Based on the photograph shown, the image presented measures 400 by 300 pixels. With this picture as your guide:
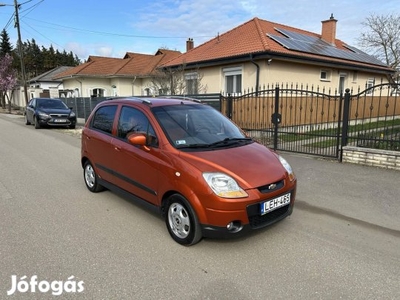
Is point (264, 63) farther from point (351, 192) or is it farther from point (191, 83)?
point (351, 192)

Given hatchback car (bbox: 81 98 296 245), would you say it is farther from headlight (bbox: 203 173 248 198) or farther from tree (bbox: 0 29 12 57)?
tree (bbox: 0 29 12 57)

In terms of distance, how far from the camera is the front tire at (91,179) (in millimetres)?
5386

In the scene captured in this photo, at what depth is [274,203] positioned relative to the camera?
348 centimetres

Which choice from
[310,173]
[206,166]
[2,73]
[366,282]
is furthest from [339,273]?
[2,73]

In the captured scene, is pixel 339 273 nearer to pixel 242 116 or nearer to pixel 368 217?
pixel 368 217

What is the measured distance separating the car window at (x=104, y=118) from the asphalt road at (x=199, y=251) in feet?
3.88

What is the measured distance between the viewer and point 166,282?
9.48ft

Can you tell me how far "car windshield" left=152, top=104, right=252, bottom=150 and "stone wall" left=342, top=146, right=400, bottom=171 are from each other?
12.9 feet

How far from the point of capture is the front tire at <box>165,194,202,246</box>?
3395 millimetres

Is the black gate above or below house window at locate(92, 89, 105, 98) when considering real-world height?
below

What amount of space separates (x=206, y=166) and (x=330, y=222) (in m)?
2.14

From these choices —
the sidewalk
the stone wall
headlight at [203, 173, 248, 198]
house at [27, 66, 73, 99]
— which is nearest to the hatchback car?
headlight at [203, 173, 248, 198]

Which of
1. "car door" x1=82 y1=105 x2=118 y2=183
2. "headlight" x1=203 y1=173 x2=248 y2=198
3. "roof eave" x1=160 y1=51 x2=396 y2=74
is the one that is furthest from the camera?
"roof eave" x1=160 y1=51 x2=396 y2=74

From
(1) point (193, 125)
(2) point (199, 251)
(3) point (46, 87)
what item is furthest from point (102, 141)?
(3) point (46, 87)
